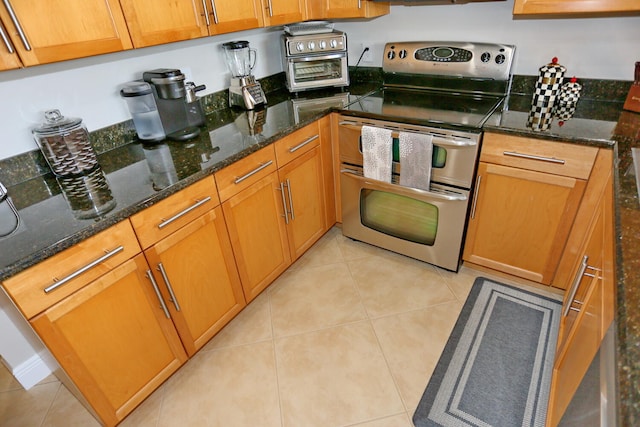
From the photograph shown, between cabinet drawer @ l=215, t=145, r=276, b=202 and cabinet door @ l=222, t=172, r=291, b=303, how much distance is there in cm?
3

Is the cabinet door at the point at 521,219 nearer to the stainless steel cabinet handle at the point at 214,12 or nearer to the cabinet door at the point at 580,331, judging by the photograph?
the cabinet door at the point at 580,331

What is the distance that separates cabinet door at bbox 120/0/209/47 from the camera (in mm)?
1354

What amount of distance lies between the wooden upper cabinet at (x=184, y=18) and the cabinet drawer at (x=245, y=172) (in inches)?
22.1

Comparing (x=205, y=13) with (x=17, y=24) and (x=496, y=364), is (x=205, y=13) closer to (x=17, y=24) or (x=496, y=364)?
(x=17, y=24)

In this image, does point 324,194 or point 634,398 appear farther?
point 324,194

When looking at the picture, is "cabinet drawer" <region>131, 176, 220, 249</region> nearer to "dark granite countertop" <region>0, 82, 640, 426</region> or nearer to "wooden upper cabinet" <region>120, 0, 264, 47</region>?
"dark granite countertop" <region>0, 82, 640, 426</region>

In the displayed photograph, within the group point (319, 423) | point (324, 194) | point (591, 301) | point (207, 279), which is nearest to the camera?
point (591, 301)

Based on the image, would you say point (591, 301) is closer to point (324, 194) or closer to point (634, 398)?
point (634, 398)

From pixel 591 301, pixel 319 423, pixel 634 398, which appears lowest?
pixel 319 423

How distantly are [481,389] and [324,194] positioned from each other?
129cm

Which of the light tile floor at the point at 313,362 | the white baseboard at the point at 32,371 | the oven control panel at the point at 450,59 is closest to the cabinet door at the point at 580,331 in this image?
the light tile floor at the point at 313,362

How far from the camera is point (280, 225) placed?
196cm

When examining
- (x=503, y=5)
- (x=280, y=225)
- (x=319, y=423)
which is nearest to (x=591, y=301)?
(x=319, y=423)

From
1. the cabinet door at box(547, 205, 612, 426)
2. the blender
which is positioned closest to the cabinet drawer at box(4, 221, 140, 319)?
the blender
